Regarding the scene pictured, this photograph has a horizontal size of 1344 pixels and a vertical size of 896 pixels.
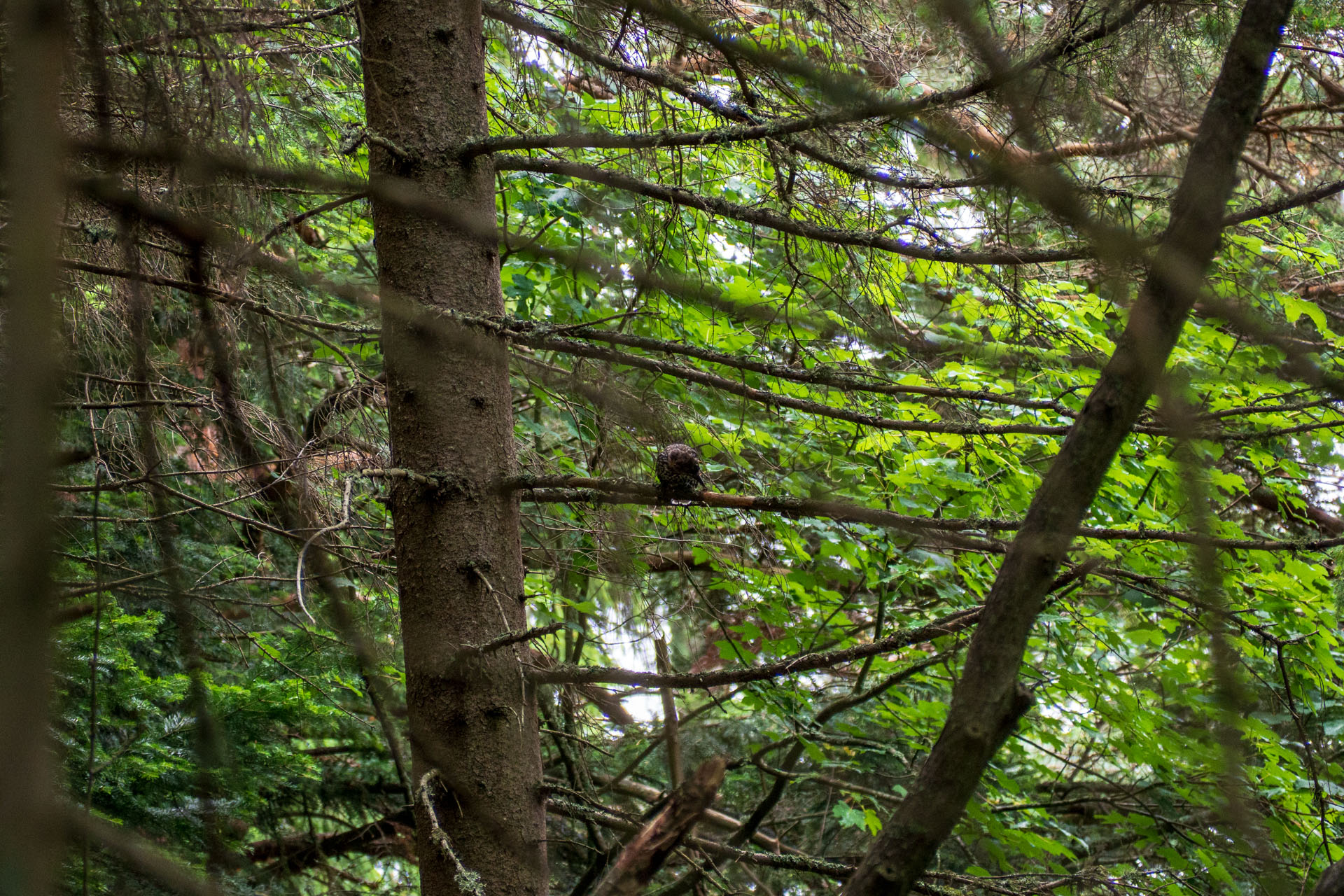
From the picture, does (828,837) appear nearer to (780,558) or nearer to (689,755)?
(689,755)

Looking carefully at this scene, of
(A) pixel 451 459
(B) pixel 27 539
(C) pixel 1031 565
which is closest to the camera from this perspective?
(B) pixel 27 539

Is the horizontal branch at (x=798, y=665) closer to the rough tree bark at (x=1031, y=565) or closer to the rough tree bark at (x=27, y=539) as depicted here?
the rough tree bark at (x=1031, y=565)

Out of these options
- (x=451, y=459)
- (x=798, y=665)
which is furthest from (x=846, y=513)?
(x=451, y=459)

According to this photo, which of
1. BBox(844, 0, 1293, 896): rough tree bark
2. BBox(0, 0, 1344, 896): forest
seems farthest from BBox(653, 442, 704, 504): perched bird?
BBox(844, 0, 1293, 896): rough tree bark

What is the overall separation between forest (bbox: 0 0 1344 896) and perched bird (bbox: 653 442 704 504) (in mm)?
14

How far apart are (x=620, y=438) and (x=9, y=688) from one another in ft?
7.37

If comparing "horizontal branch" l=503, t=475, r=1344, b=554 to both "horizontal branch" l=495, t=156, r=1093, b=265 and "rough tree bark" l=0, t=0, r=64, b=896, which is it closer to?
"horizontal branch" l=495, t=156, r=1093, b=265

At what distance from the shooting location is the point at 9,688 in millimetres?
566

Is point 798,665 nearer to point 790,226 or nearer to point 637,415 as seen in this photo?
point 637,415

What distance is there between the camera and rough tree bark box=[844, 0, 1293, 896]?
896 millimetres

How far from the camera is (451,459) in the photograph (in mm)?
2428

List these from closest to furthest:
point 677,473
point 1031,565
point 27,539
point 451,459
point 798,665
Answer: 1. point 27,539
2. point 1031,565
3. point 798,665
4. point 677,473
5. point 451,459

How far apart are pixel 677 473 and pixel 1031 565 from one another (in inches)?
46.1

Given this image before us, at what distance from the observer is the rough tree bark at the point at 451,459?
227 centimetres
